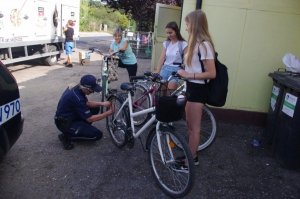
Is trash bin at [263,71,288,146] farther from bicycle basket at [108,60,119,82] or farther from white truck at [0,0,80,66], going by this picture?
white truck at [0,0,80,66]

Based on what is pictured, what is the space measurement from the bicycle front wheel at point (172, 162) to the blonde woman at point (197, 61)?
551mm

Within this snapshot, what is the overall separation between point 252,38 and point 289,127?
1.96 metres

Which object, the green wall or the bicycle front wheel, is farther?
the green wall

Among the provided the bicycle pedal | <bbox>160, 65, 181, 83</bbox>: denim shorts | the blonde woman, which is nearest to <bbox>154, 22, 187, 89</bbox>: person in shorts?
<bbox>160, 65, 181, 83</bbox>: denim shorts

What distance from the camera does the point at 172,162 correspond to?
3523 mm

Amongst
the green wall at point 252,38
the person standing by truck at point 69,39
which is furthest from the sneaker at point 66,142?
the person standing by truck at point 69,39

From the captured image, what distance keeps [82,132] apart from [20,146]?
0.86 m

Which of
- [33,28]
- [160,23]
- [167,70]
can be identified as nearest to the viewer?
[167,70]

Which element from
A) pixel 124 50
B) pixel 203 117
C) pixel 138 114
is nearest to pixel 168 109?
pixel 138 114

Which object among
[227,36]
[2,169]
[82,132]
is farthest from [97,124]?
[227,36]

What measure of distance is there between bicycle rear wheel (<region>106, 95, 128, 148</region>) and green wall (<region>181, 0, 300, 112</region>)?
1.97 meters

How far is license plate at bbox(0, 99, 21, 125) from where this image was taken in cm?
310

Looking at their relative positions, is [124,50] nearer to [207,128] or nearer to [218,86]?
[207,128]

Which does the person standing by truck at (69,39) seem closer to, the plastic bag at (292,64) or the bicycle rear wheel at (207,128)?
the bicycle rear wheel at (207,128)
